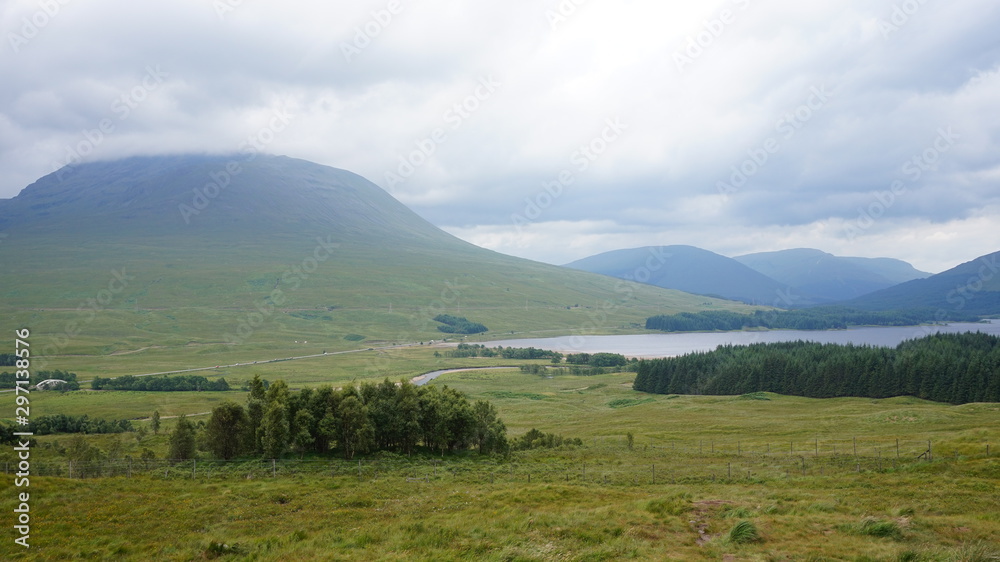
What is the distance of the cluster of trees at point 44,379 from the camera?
111 meters

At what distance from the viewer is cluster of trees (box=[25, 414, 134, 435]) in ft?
212

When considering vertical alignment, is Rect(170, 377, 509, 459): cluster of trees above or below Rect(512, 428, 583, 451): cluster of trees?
above

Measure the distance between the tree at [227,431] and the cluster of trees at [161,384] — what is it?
78702 millimetres

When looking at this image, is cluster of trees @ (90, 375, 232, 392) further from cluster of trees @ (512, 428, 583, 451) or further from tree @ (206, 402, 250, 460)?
cluster of trees @ (512, 428, 583, 451)

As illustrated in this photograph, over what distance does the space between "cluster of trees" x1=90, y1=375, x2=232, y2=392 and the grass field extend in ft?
202

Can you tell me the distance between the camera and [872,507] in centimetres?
2406

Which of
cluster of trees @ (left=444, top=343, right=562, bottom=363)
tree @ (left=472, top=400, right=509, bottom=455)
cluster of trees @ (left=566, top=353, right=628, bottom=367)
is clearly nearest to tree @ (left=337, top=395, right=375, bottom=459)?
tree @ (left=472, top=400, right=509, bottom=455)

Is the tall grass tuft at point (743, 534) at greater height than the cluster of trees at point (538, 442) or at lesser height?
greater

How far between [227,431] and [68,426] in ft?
135

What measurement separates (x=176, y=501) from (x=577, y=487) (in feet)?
66.1

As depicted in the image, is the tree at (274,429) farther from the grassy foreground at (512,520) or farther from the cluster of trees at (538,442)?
the cluster of trees at (538,442)

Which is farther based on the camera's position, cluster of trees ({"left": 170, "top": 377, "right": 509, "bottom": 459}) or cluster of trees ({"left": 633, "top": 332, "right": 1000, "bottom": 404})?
cluster of trees ({"left": 633, "top": 332, "right": 1000, "bottom": 404})

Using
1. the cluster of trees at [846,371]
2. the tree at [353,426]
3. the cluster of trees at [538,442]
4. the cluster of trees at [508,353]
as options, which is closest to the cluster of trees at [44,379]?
the cluster of trees at [508,353]

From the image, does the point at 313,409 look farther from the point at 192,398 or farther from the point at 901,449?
the point at 192,398
